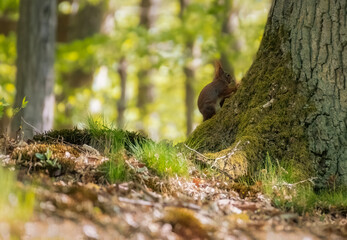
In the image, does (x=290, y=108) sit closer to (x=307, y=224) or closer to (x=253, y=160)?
(x=253, y=160)

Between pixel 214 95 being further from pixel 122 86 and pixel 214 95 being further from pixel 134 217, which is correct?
pixel 122 86

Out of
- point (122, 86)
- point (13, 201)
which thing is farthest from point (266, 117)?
point (122, 86)

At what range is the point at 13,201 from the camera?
210 cm

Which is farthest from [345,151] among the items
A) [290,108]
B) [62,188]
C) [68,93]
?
[68,93]

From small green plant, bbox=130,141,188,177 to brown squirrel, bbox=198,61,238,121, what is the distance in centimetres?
156

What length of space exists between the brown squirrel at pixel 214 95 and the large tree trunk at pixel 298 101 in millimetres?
498

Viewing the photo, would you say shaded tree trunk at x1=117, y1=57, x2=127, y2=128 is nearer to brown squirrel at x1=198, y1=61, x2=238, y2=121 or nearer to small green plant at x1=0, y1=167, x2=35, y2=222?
brown squirrel at x1=198, y1=61, x2=238, y2=121

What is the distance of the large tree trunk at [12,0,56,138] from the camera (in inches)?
328

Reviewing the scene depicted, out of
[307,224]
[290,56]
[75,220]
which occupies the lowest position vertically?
[307,224]

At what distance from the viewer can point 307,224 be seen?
264cm

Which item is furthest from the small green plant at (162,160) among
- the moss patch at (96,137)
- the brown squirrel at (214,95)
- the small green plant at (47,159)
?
the brown squirrel at (214,95)

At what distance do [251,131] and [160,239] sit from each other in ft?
7.38

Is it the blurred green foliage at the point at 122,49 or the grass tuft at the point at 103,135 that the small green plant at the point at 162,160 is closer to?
the grass tuft at the point at 103,135

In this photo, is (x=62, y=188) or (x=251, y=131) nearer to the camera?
(x=62, y=188)
